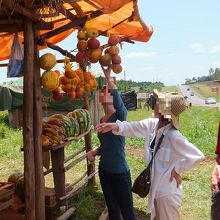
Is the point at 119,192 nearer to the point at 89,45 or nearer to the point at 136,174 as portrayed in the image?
the point at 89,45

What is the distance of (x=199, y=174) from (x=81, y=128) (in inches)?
139

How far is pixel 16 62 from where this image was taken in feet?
14.1

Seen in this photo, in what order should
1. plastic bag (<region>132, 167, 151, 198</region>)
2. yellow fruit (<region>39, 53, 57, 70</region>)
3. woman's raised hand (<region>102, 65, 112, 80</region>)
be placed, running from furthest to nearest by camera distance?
woman's raised hand (<region>102, 65, 112, 80</region>)
yellow fruit (<region>39, 53, 57, 70</region>)
plastic bag (<region>132, 167, 151, 198</region>)

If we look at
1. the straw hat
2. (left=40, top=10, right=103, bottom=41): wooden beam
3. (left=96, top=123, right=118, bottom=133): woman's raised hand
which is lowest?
(left=96, top=123, right=118, bottom=133): woman's raised hand

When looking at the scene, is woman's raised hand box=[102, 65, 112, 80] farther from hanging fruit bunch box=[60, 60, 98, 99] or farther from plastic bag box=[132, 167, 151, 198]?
plastic bag box=[132, 167, 151, 198]

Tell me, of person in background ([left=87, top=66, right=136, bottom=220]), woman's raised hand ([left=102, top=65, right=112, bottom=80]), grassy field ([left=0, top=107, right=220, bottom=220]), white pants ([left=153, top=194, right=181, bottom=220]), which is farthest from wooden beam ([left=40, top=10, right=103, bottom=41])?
grassy field ([left=0, top=107, right=220, bottom=220])

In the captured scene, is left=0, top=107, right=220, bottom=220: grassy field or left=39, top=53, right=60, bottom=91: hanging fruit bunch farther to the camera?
left=0, top=107, right=220, bottom=220: grassy field

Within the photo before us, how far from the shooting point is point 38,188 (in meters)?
4.35

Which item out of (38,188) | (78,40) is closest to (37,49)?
(78,40)

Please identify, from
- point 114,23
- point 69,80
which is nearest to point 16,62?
point 69,80

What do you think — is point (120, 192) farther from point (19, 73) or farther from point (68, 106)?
point (68, 106)

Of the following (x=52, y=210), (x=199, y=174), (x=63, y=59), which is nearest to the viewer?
(x=52, y=210)

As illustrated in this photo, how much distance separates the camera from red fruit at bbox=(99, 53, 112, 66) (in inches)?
194

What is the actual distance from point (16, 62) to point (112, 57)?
1253 mm
